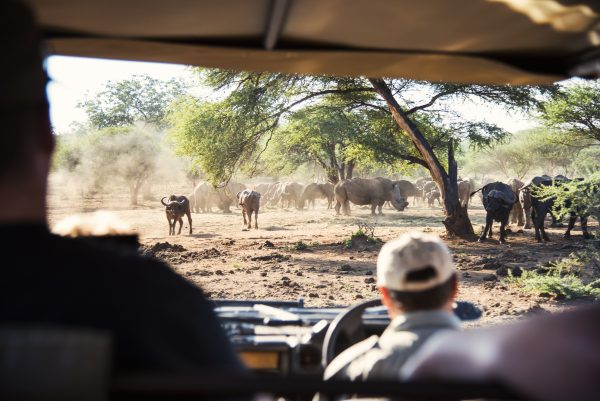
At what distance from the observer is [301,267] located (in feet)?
45.5

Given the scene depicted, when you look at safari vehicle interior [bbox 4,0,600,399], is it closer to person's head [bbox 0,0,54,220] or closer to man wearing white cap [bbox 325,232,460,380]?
man wearing white cap [bbox 325,232,460,380]

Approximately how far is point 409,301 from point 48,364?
1155 millimetres

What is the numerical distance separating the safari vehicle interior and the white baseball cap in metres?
0.58

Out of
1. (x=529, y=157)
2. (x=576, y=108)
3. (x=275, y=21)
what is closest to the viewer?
(x=275, y=21)

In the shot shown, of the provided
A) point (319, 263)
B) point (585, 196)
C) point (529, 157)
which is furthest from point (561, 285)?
point (529, 157)

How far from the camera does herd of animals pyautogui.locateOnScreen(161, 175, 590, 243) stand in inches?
742

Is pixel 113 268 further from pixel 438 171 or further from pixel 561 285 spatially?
pixel 438 171

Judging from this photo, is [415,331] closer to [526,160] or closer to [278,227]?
[278,227]

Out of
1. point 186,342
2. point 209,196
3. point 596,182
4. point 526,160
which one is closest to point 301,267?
point 596,182

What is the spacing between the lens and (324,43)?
2.62m

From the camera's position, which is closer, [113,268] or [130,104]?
Answer: [113,268]

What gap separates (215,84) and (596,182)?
1083 cm

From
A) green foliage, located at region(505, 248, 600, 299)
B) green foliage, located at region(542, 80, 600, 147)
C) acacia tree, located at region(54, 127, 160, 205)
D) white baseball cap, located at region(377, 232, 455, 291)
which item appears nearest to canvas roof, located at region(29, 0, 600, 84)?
white baseball cap, located at region(377, 232, 455, 291)

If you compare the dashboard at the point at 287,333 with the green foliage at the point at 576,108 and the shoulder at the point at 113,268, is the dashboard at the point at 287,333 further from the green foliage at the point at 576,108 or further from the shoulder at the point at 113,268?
the green foliage at the point at 576,108
